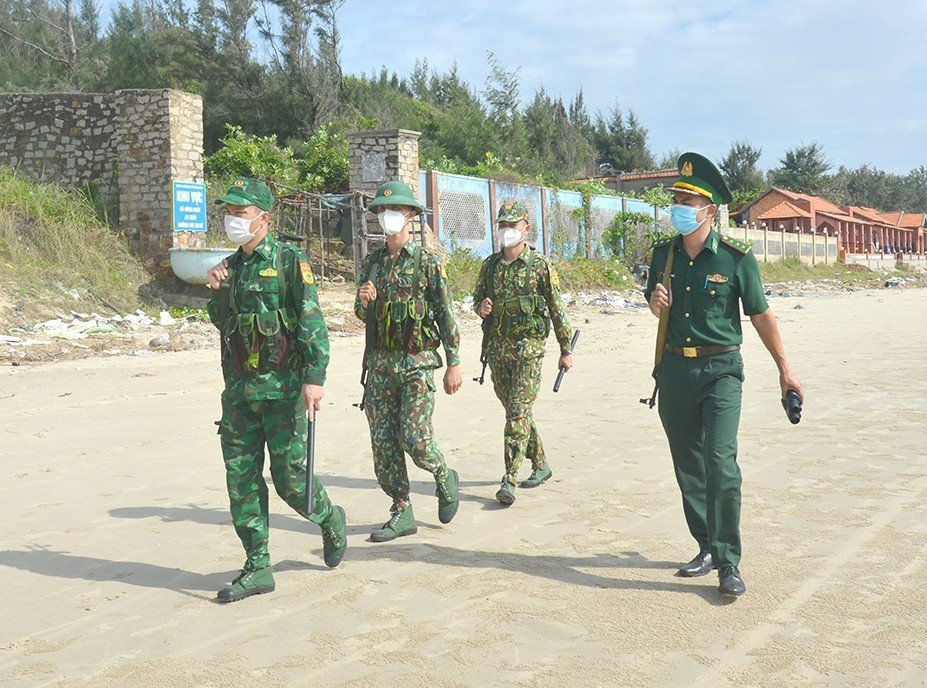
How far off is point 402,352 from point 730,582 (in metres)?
2.03

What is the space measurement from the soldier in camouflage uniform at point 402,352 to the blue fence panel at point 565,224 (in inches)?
808

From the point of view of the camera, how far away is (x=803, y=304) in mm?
25500

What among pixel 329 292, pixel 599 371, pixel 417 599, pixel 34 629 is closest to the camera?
pixel 34 629

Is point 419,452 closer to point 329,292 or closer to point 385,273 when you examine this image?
point 385,273

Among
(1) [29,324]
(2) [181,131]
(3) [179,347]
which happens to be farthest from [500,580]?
(2) [181,131]

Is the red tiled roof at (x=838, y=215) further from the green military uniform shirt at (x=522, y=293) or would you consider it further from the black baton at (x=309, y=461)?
the black baton at (x=309, y=461)

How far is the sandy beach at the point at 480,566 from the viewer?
3457 mm

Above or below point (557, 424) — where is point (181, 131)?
above

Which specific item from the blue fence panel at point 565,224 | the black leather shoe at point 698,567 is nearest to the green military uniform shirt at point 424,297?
the black leather shoe at point 698,567

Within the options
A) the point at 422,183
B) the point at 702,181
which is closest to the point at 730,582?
the point at 702,181

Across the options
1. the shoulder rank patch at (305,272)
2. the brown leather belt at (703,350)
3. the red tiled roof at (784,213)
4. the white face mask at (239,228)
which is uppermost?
the red tiled roof at (784,213)

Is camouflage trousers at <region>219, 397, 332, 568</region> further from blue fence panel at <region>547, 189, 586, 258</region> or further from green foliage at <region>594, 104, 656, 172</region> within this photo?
green foliage at <region>594, 104, 656, 172</region>

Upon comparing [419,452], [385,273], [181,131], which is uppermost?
[181,131]

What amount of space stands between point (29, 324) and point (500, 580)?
1121 centimetres
